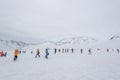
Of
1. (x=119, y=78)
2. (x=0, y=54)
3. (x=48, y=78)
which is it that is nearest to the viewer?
(x=119, y=78)

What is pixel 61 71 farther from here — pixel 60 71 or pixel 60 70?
pixel 60 70

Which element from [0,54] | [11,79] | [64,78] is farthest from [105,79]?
[0,54]

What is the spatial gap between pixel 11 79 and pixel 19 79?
42 cm

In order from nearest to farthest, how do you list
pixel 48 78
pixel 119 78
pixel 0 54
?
pixel 119 78 → pixel 48 78 → pixel 0 54

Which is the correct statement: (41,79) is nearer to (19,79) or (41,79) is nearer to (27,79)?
(27,79)

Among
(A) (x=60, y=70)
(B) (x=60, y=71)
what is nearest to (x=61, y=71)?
(B) (x=60, y=71)

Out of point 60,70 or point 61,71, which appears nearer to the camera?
point 61,71

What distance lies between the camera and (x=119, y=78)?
240 inches

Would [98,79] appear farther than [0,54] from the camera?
No

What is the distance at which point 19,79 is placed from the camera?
20.7 feet

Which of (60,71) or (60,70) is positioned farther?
(60,70)

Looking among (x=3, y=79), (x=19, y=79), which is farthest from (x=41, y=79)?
(x=3, y=79)

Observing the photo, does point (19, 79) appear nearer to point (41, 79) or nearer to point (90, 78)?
point (41, 79)

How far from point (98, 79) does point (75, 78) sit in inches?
46.7
